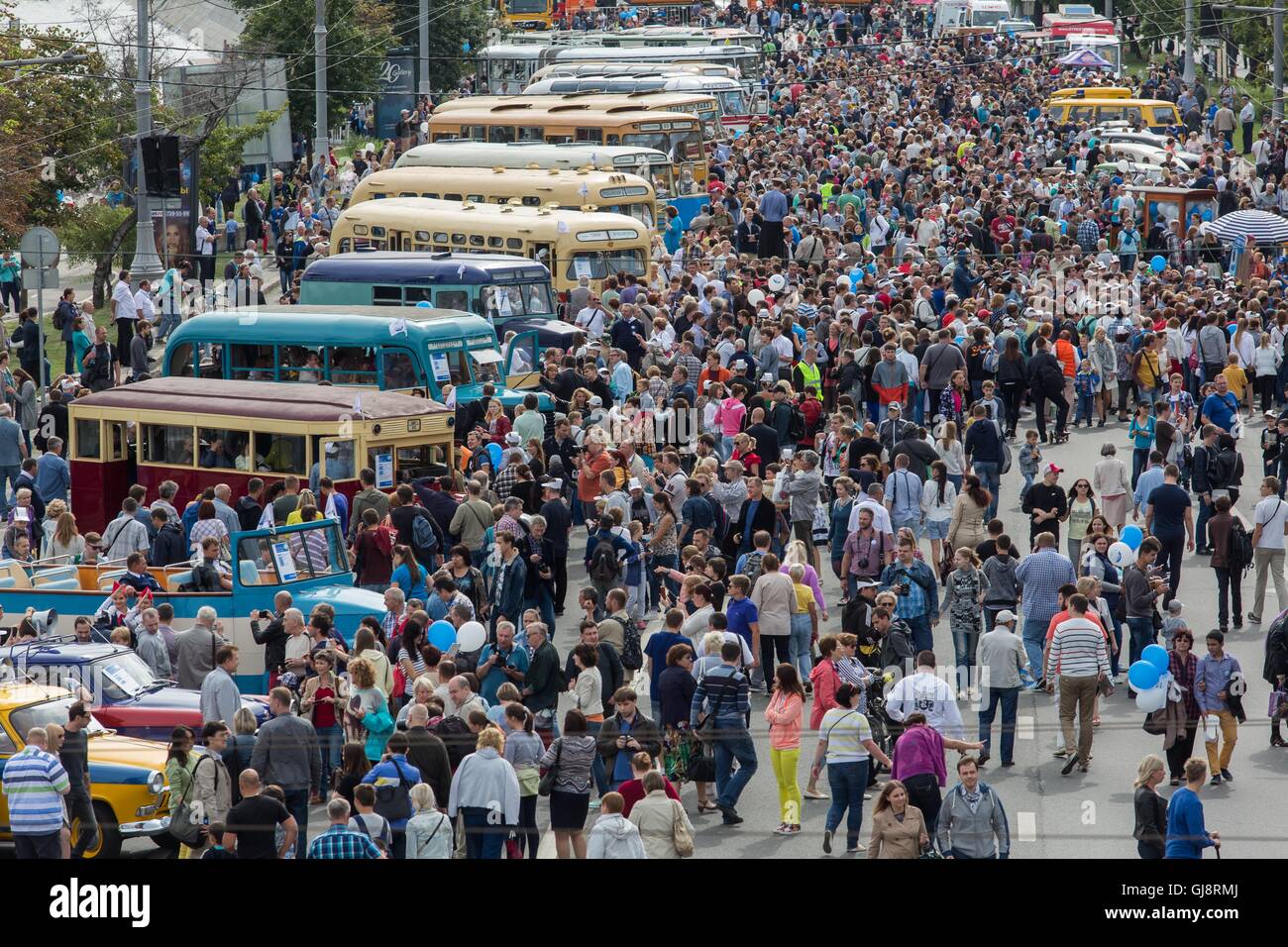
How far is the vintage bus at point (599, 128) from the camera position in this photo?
140 feet

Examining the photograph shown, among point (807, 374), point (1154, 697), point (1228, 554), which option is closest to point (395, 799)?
point (1154, 697)

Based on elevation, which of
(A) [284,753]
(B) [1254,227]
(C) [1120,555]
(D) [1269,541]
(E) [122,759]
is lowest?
(E) [122,759]

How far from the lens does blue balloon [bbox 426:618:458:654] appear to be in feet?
54.8

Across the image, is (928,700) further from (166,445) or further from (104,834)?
(166,445)

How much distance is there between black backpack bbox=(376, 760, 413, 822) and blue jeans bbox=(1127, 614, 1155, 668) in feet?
23.4

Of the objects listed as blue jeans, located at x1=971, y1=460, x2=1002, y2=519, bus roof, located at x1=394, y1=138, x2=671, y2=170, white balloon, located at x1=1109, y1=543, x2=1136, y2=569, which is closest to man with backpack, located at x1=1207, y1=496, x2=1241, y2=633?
white balloon, located at x1=1109, y1=543, x2=1136, y2=569

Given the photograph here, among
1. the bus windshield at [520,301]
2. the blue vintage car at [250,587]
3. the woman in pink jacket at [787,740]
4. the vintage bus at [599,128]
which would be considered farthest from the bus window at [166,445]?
the vintage bus at [599,128]

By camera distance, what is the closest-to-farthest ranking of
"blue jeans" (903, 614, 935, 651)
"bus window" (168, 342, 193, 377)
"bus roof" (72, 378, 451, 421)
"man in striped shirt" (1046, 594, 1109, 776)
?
"man in striped shirt" (1046, 594, 1109, 776) → "blue jeans" (903, 614, 935, 651) → "bus roof" (72, 378, 451, 421) → "bus window" (168, 342, 193, 377)

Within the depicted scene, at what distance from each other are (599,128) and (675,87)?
959cm

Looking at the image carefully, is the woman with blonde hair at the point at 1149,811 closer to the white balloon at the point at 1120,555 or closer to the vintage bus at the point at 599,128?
the white balloon at the point at 1120,555

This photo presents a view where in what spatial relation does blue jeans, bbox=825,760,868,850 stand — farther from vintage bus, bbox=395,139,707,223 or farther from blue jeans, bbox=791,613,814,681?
vintage bus, bbox=395,139,707,223

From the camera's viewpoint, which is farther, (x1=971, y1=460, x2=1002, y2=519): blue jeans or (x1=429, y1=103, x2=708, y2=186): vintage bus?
(x1=429, y1=103, x2=708, y2=186): vintage bus

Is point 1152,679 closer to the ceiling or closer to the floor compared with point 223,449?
closer to the floor

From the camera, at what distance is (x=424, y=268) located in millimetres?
29094
